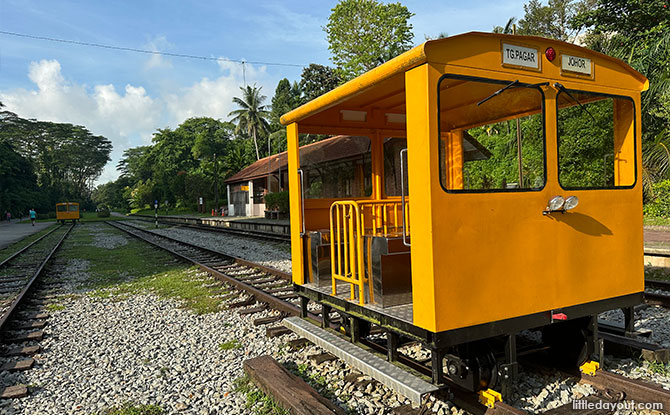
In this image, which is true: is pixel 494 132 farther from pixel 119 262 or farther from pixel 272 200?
pixel 272 200

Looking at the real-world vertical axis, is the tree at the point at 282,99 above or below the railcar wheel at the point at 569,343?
above

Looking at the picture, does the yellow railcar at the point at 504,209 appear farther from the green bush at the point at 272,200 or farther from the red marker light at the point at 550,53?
the green bush at the point at 272,200

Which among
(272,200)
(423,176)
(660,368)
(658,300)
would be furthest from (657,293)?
(272,200)

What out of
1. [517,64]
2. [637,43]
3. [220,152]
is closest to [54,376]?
[517,64]

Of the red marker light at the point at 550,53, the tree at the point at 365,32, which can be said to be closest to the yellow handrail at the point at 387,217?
the red marker light at the point at 550,53

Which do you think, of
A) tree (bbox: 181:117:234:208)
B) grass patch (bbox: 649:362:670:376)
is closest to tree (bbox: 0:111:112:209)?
tree (bbox: 181:117:234:208)

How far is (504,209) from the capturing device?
3188mm

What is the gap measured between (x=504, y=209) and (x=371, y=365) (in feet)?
5.06

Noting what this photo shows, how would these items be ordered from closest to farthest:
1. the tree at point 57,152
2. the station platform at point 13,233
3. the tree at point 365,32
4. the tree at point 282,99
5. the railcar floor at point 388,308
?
the railcar floor at point 388,308 → the station platform at point 13,233 → the tree at point 365,32 → the tree at point 282,99 → the tree at point 57,152

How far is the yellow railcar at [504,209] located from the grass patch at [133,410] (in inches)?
68.3

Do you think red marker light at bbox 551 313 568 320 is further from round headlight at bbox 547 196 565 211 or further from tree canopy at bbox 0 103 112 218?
tree canopy at bbox 0 103 112 218

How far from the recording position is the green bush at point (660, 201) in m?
13.5

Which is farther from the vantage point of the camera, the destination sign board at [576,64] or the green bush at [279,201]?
the green bush at [279,201]

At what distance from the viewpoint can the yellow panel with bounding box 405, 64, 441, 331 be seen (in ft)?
9.62
